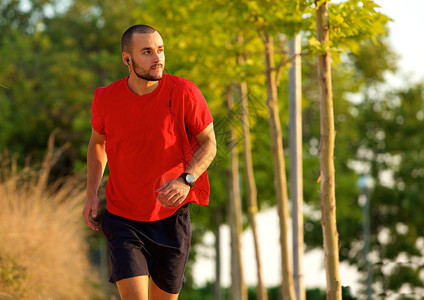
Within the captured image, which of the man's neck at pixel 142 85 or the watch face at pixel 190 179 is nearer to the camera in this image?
the watch face at pixel 190 179

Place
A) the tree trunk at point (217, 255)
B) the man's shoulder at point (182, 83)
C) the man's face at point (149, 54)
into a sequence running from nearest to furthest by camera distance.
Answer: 1. the man's face at point (149, 54)
2. the man's shoulder at point (182, 83)
3. the tree trunk at point (217, 255)

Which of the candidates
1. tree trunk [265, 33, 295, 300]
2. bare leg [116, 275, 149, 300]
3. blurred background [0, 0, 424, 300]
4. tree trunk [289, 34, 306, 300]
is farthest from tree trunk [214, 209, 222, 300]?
bare leg [116, 275, 149, 300]

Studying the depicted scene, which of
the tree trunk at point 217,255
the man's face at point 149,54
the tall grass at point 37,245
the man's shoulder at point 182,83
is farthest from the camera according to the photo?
the tree trunk at point 217,255

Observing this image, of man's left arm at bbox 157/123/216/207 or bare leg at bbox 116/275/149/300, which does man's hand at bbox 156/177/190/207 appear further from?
bare leg at bbox 116/275/149/300

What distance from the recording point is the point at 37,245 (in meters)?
9.02

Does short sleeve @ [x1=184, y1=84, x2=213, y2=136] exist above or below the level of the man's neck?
below

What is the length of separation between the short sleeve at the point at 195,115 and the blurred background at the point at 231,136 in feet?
8.82

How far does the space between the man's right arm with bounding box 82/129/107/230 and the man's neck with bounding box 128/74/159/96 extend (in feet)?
1.26

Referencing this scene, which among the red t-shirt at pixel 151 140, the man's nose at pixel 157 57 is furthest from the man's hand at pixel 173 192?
the man's nose at pixel 157 57

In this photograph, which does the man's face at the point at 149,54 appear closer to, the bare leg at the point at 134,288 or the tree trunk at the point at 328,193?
→ the bare leg at the point at 134,288

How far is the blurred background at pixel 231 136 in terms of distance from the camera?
9.07m

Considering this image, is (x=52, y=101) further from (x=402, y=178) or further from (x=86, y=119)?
(x=402, y=178)

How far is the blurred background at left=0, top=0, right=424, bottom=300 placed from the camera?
29.8ft

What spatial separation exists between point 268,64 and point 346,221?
63.3 feet
